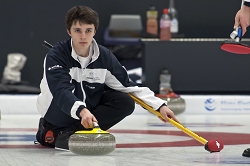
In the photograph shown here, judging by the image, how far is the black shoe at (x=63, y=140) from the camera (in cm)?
352

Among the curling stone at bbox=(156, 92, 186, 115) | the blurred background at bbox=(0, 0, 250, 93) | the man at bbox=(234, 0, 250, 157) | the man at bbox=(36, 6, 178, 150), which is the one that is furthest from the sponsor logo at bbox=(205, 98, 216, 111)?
the man at bbox=(234, 0, 250, 157)

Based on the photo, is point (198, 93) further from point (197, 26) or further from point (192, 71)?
point (197, 26)

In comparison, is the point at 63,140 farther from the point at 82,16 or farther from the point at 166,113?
the point at 82,16

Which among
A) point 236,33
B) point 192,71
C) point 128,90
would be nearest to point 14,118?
point 192,71

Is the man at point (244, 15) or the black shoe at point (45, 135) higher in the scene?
the man at point (244, 15)

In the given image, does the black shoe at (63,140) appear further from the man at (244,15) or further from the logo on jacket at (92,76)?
the man at (244,15)

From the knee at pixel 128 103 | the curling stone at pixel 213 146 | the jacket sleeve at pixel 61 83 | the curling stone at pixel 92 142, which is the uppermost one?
the jacket sleeve at pixel 61 83

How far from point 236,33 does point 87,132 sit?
0.88 meters

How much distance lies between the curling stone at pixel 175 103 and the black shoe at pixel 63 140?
2576 mm

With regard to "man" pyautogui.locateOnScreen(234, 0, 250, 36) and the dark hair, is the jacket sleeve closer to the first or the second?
the dark hair

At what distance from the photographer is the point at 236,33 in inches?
126

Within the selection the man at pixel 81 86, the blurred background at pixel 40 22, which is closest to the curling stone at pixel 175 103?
the blurred background at pixel 40 22

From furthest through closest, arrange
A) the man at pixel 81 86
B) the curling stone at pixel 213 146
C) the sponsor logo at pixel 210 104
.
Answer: the sponsor logo at pixel 210 104 < the man at pixel 81 86 < the curling stone at pixel 213 146

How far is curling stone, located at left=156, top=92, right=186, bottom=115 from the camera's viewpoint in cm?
607
